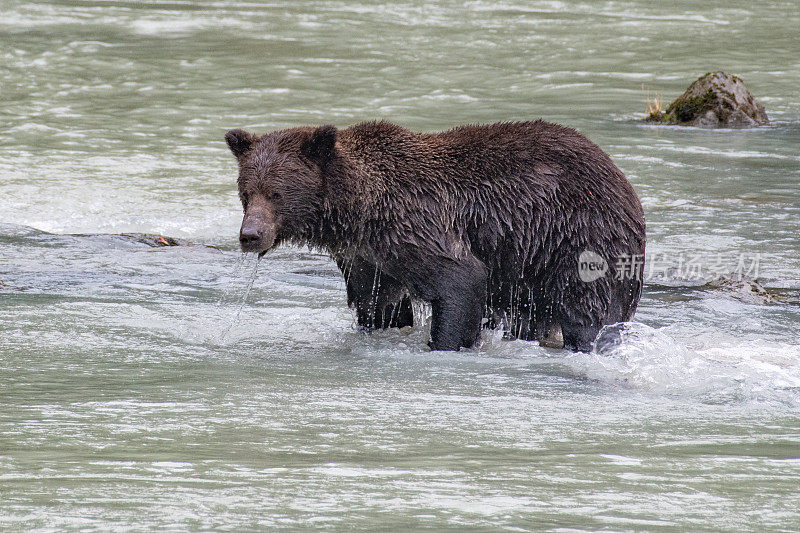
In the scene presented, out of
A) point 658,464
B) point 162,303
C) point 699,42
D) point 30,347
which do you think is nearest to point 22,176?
point 162,303

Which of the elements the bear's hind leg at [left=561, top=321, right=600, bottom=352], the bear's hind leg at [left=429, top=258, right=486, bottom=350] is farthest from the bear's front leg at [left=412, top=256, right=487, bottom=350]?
the bear's hind leg at [left=561, top=321, right=600, bottom=352]

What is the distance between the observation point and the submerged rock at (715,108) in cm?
1867

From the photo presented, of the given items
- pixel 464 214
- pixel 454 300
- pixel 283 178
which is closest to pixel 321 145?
pixel 283 178

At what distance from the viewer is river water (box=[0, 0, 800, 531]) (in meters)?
4.68

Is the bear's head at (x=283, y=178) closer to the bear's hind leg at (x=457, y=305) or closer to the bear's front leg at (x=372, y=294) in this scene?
the bear's front leg at (x=372, y=294)

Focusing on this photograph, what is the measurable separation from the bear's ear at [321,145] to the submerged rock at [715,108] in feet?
39.0

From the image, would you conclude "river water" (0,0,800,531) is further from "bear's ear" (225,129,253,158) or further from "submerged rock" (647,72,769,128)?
"bear's ear" (225,129,253,158)

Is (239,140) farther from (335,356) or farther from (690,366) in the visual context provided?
(690,366)

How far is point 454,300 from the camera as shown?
7.98 m

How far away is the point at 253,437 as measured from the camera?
18.5 ft

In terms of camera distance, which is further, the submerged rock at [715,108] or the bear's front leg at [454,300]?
the submerged rock at [715,108]

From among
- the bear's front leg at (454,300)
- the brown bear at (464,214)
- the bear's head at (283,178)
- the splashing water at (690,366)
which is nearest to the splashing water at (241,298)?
the bear's head at (283,178)

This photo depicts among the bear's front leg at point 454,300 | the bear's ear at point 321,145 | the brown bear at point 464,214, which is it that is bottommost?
the bear's front leg at point 454,300

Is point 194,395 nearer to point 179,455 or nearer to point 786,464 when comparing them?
point 179,455
